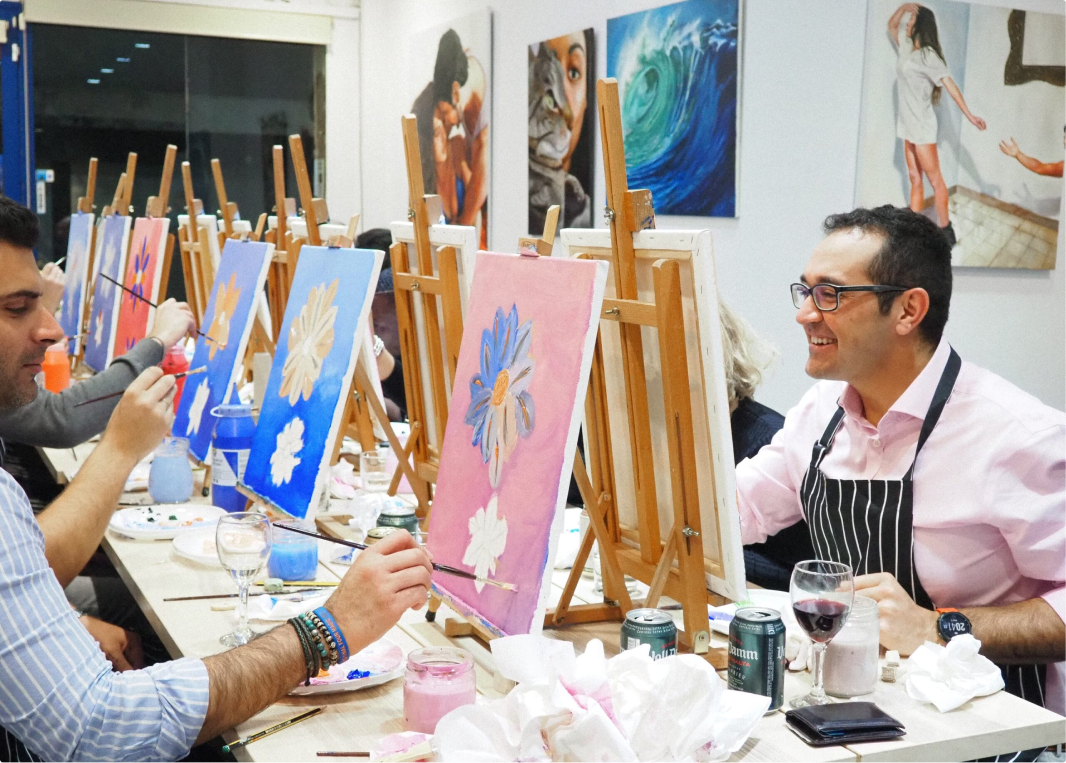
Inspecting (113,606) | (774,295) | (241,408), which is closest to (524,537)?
(241,408)

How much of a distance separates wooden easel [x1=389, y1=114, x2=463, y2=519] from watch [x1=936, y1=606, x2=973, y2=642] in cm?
103

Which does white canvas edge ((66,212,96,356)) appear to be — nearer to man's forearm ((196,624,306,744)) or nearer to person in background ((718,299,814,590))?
person in background ((718,299,814,590))

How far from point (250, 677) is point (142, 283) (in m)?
3.16

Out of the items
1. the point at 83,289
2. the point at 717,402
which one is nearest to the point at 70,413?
the point at 717,402

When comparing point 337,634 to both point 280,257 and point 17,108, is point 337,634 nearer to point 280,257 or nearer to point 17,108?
point 280,257

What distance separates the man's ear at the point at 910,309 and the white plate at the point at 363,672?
101 cm

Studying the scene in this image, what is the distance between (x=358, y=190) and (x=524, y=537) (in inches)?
257

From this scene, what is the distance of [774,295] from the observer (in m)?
4.05

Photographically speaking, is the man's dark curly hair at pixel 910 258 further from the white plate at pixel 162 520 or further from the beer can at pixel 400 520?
the white plate at pixel 162 520

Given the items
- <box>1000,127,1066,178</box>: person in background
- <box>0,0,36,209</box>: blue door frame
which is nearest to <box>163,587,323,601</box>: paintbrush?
<box>1000,127,1066,178</box>: person in background

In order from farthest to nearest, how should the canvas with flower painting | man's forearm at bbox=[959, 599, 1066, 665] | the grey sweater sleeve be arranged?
the canvas with flower painting → the grey sweater sleeve → man's forearm at bbox=[959, 599, 1066, 665]

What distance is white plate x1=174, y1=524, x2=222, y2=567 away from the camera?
2.03 m

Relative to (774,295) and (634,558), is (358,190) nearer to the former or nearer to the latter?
(774,295)

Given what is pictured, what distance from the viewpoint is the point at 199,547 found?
2090 mm
